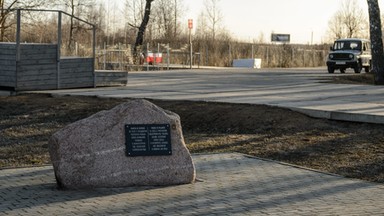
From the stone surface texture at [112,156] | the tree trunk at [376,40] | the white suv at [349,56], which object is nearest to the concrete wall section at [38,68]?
the tree trunk at [376,40]

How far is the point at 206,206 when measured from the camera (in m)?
7.48

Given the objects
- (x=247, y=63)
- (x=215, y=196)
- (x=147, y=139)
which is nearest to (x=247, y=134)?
(x=147, y=139)

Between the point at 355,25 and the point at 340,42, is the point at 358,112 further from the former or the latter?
the point at 355,25

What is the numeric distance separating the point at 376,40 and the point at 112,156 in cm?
2004

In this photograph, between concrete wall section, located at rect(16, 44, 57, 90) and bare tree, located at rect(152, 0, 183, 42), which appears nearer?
concrete wall section, located at rect(16, 44, 57, 90)

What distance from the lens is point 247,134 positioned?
44.4 feet

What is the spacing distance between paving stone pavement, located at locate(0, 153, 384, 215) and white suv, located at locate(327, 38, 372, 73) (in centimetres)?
3058

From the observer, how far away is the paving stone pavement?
7.30 m

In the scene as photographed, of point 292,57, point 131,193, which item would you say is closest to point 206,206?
point 131,193

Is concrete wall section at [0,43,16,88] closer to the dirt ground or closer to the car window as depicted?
the dirt ground

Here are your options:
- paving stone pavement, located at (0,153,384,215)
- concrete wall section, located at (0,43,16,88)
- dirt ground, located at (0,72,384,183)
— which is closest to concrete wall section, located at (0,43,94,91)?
concrete wall section, located at (0,43,16,88)

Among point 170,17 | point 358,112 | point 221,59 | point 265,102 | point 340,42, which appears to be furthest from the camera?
point 170,17

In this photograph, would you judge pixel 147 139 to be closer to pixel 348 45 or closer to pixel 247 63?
pixel 348 45

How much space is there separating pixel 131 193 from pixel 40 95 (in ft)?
39.8
